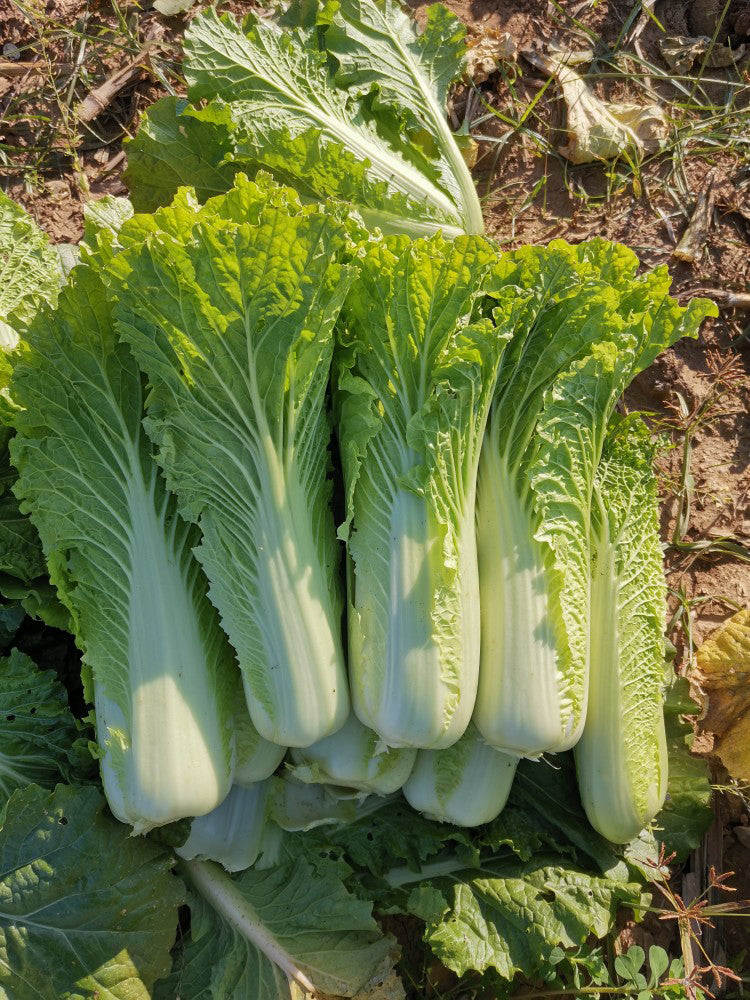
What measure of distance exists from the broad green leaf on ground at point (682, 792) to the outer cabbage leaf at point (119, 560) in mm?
1619

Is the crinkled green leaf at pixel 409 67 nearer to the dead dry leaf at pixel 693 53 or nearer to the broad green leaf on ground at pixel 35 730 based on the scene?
the dead dry leaf at pixel 693 53

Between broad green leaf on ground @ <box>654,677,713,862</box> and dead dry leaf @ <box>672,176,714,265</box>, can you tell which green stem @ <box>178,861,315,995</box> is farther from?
dead dry leaf @ <box>672,176,714,265</box>

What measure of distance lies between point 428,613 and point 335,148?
174cm

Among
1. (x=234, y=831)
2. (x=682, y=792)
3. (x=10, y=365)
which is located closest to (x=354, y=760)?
(x=234, y=831)

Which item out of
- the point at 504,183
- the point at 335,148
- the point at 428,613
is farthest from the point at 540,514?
the point at 504,183

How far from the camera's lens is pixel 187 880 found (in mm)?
2869

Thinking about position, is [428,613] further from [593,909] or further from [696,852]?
[696,852]

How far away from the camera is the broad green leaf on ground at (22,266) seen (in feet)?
9.76

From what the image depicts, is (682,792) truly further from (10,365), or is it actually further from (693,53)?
(693,53)

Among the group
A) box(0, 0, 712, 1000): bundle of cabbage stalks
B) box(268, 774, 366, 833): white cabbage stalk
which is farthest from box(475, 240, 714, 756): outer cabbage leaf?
box(268, 774, 366, 833): white cabbage stalk

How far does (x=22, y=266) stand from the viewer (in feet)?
9.89

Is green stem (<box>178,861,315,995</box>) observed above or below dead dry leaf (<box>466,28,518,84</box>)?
below

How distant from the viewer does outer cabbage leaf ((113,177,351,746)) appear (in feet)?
7.02

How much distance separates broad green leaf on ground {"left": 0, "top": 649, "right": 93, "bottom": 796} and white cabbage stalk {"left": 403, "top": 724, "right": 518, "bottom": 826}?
1.14 meters
